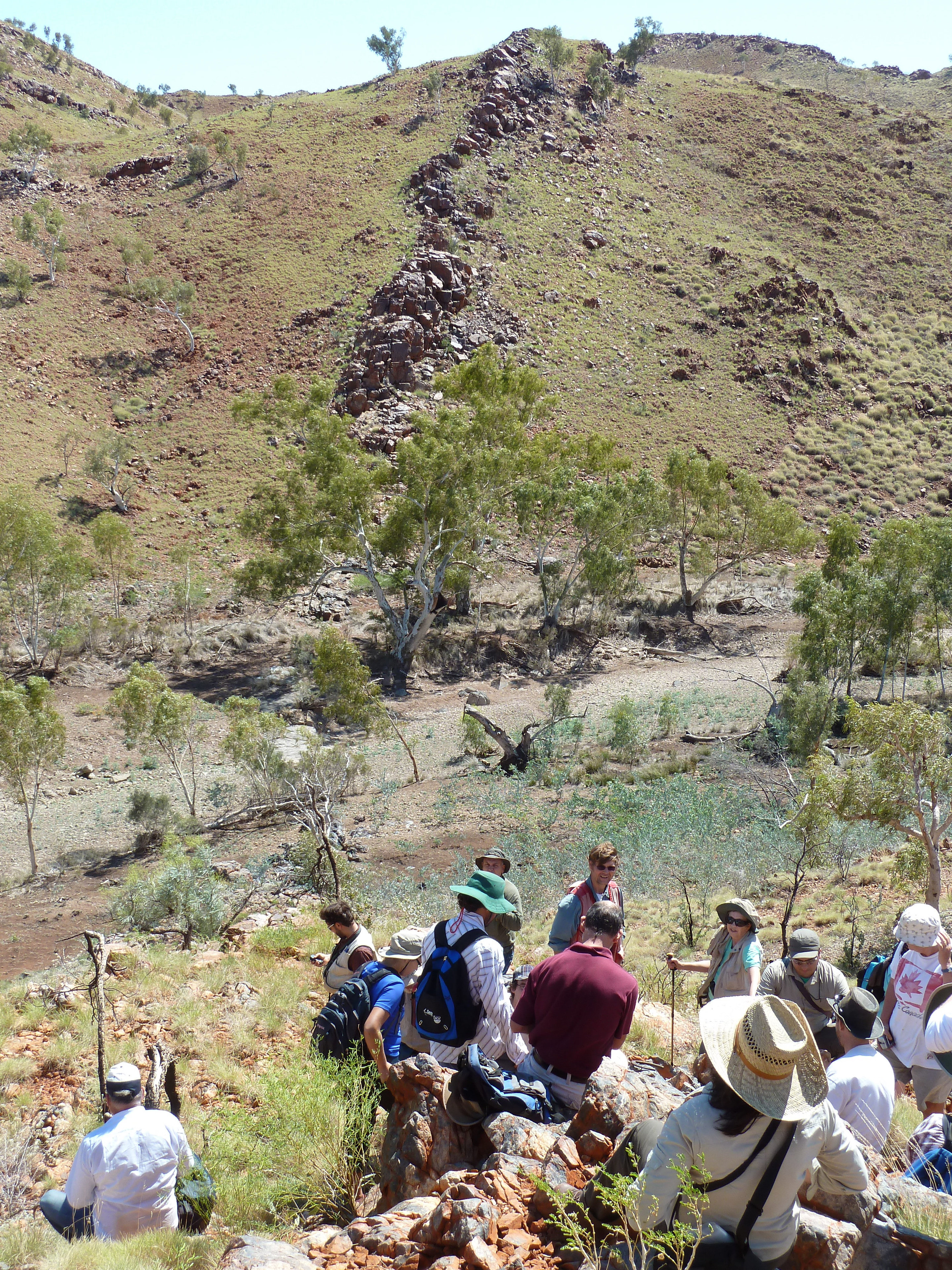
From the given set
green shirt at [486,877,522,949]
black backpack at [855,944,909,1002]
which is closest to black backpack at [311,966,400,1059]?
green shirt at [486,877,522,949]

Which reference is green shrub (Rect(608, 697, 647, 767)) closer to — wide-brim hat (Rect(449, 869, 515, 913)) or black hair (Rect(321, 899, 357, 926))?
black hair (Rect(321, 899, 357, 926))

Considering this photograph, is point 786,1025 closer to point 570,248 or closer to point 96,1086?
point 96,1086

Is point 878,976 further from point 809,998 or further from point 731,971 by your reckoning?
point 731,971

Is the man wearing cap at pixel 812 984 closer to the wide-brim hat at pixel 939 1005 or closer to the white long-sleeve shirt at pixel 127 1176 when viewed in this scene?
the wide-brim hat at pixel 939 1005

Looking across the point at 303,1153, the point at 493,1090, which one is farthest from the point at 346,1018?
the point at 493,1090

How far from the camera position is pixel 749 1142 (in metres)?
2.52

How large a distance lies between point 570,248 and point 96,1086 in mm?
53304

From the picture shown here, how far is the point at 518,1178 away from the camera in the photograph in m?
3.22

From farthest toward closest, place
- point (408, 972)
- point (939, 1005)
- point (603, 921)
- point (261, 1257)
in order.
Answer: point (408, 972)
point (939, 1005)
point (603, 921)
point (261, 1257)

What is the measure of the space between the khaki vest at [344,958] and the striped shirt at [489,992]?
988mm

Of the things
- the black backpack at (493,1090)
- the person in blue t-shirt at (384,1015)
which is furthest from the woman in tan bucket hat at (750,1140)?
the person in blue t-shirt at (384,1015)

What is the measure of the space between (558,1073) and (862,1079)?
134 centimetres

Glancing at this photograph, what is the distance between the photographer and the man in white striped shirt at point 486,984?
4109 millimetres

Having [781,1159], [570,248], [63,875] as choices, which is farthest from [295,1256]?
[570,248]
